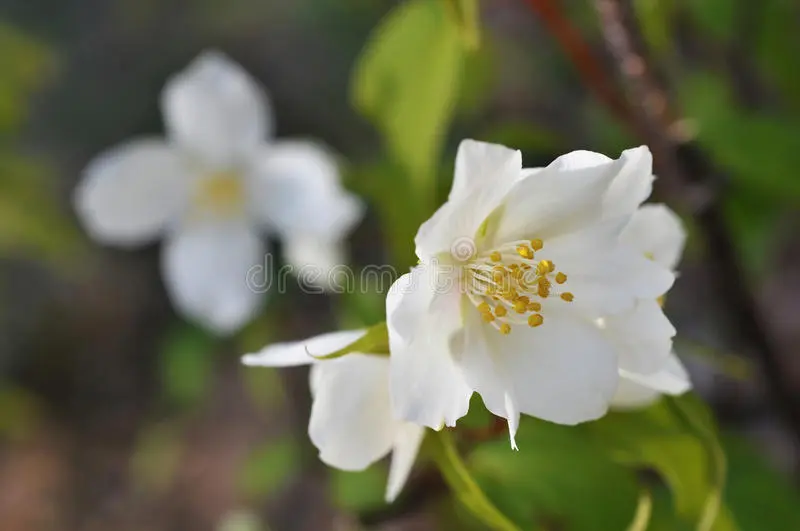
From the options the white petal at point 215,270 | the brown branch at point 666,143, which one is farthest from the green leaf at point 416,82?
the white petal at point 215,270

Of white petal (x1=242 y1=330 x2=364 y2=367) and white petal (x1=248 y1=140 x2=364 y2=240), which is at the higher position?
white petal (x1=242 y1=330 x2=364 y2=367)

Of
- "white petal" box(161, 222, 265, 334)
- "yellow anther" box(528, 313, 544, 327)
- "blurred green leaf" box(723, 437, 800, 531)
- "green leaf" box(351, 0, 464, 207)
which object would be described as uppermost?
"green leaf" box(351, 0, 464, 207)

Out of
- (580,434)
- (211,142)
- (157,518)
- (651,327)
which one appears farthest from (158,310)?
(651,327)

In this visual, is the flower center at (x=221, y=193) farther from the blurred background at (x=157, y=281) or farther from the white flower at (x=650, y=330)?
the white flower at (x=650, y=330)

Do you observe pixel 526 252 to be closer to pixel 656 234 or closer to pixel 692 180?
pixel 656 234

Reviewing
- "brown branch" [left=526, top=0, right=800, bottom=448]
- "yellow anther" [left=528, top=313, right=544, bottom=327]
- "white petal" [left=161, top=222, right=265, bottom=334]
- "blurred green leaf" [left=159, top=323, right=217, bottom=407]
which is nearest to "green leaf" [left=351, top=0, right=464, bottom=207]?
"brown branch" [left=526, top=0, right=800, bottom=448]

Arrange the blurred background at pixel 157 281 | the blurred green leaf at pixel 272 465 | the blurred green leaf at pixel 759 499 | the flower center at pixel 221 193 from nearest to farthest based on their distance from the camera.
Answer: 1. the blurred green leaf at pixel 759 499
2. the flower center at pixel 221 193
3. the blurred green leaf at pixel 272 465
4. the blurred background at pixel 157 281

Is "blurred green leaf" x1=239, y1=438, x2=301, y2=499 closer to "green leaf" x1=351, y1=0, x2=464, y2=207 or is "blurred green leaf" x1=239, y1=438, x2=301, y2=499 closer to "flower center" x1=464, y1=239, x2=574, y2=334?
"green leaf" x1=351, y1=0, x2=464, y2=207
